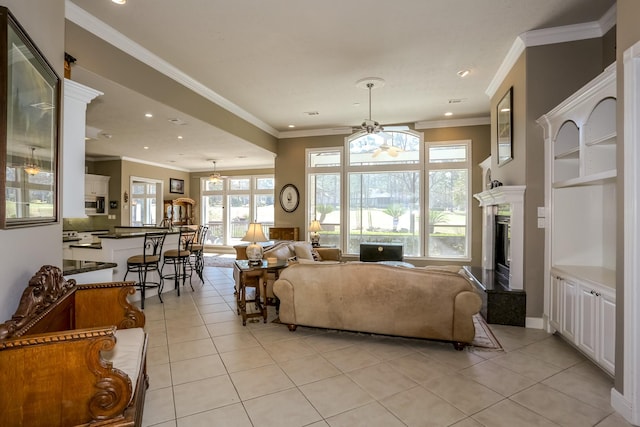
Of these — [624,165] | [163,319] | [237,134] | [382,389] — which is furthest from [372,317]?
[237,134]

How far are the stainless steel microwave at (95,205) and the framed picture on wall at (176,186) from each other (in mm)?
2024

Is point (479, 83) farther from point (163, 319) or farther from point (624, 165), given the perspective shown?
point (163, 319)

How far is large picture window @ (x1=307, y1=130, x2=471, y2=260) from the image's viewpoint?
6.93 metres

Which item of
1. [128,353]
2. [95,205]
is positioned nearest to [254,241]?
[128,353]

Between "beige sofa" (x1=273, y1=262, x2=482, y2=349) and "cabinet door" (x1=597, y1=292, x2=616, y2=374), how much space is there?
879mm

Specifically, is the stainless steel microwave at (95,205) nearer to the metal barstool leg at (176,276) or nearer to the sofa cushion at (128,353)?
the metal barstool leg at (176,276)

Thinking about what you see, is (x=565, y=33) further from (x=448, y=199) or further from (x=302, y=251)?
(x=302, y=251)

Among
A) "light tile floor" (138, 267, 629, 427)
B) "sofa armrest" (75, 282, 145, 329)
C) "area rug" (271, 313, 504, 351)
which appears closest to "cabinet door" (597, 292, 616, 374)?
"light tile floor" (138, 267, 629, 427)

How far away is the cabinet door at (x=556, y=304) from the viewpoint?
331 centimetres

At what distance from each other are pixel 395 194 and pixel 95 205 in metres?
7.83

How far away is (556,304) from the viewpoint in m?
3.40

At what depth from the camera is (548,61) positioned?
145 inches

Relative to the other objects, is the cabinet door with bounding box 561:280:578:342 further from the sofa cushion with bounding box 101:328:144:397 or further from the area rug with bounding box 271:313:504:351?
the sofa cushion with bounding box 101:328:144:397

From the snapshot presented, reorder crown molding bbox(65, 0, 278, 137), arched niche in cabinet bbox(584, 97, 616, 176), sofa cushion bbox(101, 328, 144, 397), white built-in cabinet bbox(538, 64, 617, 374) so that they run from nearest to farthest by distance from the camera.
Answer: sofa cushion bbox(101, 328, 144, 397), white built-in cabinet bbox(538, 64, 617, 374), arched niche in cabinet bbox(584, 97, 616, 176), crown molding bbox(65, 0, 278, 137)
